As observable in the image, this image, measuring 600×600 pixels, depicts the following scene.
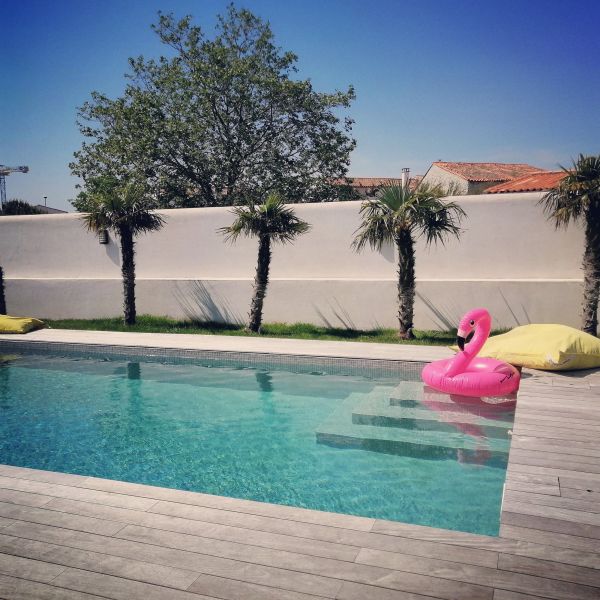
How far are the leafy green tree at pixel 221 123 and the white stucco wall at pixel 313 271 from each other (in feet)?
29.5

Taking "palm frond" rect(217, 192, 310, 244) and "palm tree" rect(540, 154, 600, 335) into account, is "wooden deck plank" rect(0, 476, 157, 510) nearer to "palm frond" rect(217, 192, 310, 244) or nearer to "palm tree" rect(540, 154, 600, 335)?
"palm frond" rect(217, 192, 310, 244)

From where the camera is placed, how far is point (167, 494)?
3.96m

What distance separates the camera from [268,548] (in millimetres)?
3156

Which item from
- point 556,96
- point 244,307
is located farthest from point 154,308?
point 556,96

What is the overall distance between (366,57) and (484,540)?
52.7ft

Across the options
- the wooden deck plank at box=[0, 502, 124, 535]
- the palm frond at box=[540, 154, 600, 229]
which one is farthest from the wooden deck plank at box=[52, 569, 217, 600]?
the palm frond at box=[540, 154, 600, 229]

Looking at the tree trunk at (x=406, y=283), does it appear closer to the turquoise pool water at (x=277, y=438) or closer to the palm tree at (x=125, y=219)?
the turquoise pool water at (x=277, y=438)

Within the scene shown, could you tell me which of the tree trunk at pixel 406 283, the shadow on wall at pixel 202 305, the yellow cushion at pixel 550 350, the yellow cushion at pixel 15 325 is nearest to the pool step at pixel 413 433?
the yellow cushion at pixel 550 350

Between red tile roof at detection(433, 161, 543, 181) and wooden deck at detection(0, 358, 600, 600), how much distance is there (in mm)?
25045

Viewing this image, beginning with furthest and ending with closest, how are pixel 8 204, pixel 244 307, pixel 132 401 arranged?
pixel 8 204 < pixel 244 307 < pixel 132 401

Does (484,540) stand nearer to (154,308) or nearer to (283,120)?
(154,308)

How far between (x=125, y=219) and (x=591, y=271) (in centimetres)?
1023

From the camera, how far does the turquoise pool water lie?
5113 mm

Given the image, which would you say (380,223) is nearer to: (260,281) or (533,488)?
(260,281)
